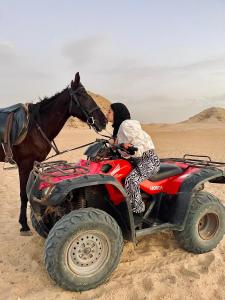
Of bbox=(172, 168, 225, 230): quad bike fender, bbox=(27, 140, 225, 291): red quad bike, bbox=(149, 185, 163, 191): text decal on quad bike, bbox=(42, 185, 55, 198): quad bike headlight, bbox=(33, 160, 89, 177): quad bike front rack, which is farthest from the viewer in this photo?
bbox=(149, 185, 163, 191): text decal on quad bike

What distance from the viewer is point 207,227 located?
18.1 feet

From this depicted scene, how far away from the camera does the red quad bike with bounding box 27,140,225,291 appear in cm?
423

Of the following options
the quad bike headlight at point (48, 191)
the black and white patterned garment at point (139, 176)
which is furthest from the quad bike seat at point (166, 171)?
the quad bike headlight at point (48, 191)

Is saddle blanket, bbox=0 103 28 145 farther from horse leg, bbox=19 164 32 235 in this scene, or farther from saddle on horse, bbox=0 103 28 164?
horse leg, bbox=19 164 32 235

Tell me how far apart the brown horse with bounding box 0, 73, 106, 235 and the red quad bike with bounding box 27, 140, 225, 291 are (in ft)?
4.41

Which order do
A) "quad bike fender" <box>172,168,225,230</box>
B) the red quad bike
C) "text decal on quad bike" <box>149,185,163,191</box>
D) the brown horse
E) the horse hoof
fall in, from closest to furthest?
the red quad bike → "quad bike fender" <box>172,168,225,230</box> → "text decal on quad bike" <box>149,185,163,191</box> → the horse hoof → the brown horse

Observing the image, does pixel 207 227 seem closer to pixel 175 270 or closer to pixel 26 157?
pixel 175 270

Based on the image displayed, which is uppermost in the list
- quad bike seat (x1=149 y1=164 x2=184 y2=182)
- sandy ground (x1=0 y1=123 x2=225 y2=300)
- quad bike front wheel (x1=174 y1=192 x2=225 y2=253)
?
quad bike seat (x1=149 y1=164 x2=184 y2=182)

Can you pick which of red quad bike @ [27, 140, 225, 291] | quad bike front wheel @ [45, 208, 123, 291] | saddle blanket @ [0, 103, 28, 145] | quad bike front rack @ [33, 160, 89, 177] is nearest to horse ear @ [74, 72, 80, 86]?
saddle blanket @ [0, 103, 28, 145]

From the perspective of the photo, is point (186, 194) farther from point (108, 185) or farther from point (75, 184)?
point (75, 184)

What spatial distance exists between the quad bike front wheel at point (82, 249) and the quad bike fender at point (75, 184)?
237mm

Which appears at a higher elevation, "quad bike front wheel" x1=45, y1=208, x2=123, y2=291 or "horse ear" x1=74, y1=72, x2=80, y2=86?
"horse ear" x1=74, y1=72, x2=80, y2=86

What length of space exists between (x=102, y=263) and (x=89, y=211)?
0.62m

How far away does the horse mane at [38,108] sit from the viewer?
6541mm
